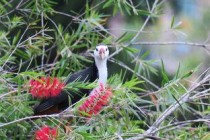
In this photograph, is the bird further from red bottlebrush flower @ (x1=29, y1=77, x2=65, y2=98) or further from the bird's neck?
red bottlebrush flower @ (x1=29, y1=77, x2=65, y2=98)

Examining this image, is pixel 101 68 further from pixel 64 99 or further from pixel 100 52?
pixel 64 99

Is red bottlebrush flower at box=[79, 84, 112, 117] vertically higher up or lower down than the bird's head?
higher up

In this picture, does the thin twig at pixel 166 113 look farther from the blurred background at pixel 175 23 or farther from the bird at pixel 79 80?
the blurred background at pixel 175 23

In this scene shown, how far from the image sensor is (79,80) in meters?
3.64

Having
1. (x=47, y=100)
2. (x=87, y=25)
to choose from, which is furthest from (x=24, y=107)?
(x=87, y=25)

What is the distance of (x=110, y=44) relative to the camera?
389 centimetres

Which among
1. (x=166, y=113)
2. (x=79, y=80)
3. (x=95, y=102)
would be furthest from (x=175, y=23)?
(x=95, y=102)

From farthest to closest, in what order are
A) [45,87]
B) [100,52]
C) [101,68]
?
[101,68] → [100,52] → [45,87]

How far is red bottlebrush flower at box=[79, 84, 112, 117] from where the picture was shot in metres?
2.59

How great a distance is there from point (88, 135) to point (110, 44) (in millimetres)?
1347

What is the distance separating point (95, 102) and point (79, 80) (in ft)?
3.44

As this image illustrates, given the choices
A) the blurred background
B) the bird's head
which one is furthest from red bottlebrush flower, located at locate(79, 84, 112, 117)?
the blurred background

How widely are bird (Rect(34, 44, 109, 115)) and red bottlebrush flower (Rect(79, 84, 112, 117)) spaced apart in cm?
81

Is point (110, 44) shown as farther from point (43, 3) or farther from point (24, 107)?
point (24, 107)
